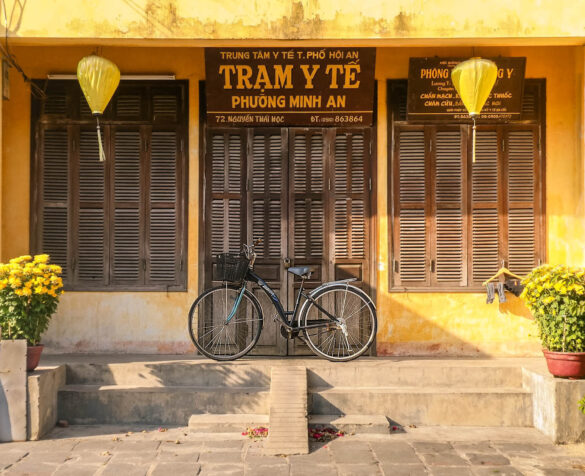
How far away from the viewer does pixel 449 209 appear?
8.15 meters

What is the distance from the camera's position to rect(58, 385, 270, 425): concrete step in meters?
6.82

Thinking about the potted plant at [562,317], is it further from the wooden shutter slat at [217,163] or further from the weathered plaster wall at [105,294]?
the weathered plaster wall at [105,294]

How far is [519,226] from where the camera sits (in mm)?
8117

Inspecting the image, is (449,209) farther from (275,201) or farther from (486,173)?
(275,201)

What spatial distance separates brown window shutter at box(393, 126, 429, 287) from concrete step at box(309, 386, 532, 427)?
1628 millimetres

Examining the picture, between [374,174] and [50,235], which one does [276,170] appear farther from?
[50,235]

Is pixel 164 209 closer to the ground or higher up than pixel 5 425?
higher up

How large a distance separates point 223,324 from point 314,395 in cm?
146

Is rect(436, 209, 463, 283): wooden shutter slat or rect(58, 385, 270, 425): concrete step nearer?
rect(58, 385, 270, 425): concrete step

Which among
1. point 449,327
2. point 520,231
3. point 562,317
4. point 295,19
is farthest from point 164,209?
point 562,317

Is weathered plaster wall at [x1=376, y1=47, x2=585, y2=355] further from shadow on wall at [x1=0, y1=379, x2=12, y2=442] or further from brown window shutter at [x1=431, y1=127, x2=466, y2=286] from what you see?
shadow on wall at [x1=0, y1=379, x2=12, y2=442]

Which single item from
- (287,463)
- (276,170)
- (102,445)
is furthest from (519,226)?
(102,445)

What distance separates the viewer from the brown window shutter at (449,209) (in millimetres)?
8117

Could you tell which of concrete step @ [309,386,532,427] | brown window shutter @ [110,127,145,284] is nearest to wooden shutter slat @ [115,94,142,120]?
brown window shutter @ [110,127,145,284]
